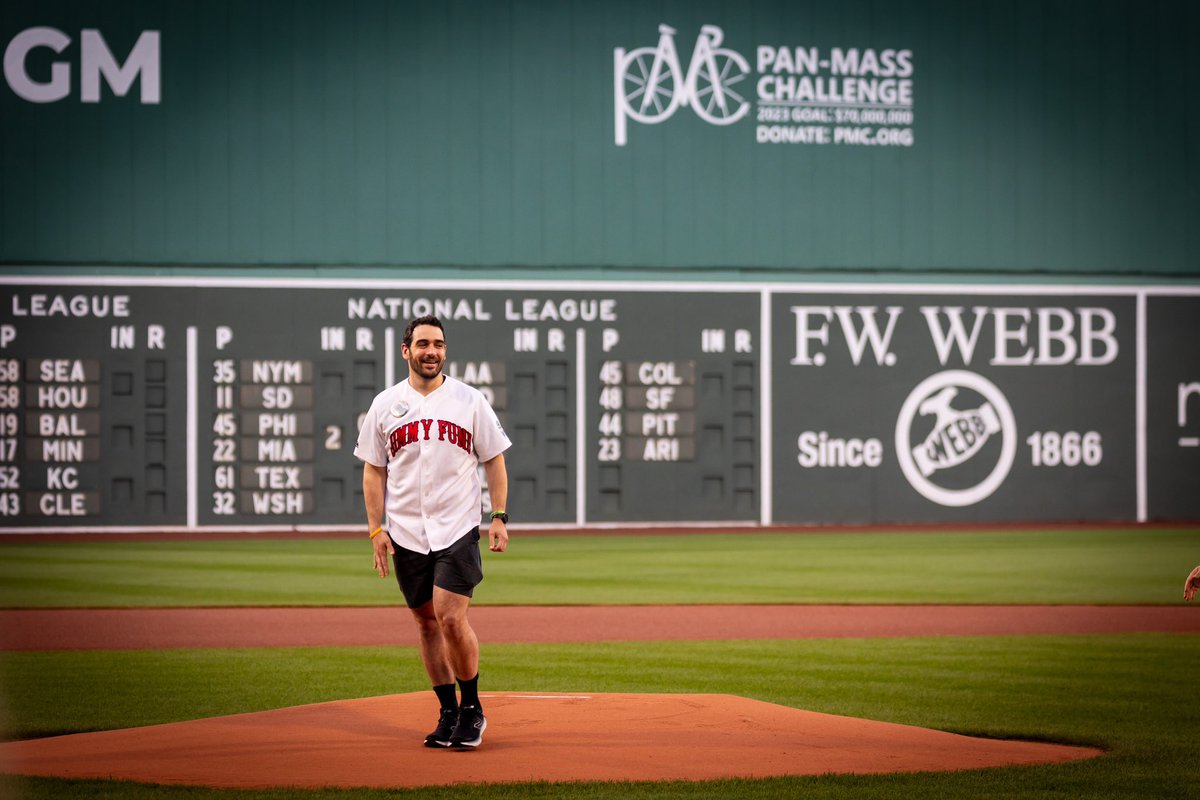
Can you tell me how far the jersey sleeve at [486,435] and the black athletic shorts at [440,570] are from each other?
0.32 m

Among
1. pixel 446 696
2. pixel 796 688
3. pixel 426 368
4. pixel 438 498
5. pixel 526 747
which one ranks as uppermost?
pixel 426 368

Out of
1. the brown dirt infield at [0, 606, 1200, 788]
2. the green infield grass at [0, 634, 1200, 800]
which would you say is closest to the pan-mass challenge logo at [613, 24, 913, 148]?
the green infield grass at [0, 634, 1200, 800]

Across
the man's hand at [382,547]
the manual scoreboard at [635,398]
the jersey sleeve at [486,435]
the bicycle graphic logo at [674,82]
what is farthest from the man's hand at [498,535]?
the bicycle graphic logo at [674,82]

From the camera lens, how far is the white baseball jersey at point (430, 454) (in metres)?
6.38

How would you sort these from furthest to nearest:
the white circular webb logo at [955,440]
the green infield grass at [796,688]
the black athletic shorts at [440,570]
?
the white circular webb logo at [955,440], the black athletic shorts at [440,570], the green infield grass at [796,688]

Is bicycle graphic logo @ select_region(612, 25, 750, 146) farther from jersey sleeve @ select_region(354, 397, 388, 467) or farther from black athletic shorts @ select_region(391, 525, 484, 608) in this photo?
black athletic shorts @ select_region(391, 525, 484, 608)

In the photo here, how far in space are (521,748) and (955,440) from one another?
51.8 ft

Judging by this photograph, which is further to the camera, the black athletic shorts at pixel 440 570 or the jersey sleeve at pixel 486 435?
the jersey sleeve at pixel 486 435

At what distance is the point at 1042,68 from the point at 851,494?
658 centimetres

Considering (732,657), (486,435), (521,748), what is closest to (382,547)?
(486,435)

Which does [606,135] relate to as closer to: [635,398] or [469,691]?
[635,398]

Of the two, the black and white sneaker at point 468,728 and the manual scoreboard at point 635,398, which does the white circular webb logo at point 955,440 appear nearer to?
the manual scoreboard at point 635,398

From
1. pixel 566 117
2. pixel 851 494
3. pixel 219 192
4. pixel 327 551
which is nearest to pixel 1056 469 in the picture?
pixel 851 494

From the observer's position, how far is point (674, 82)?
69.2 ft
